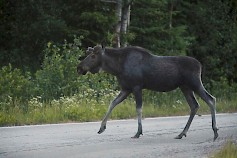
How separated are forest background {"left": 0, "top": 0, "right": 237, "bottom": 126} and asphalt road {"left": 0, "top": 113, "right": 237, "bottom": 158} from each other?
1.99 meters

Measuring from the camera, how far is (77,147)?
29.7 feet

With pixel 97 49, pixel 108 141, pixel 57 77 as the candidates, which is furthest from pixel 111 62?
pixel 57 77

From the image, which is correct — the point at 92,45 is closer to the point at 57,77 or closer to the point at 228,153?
the point at 57,77

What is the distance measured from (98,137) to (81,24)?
17.0 meters

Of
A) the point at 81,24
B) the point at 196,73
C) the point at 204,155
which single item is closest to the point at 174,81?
the point at 196,73

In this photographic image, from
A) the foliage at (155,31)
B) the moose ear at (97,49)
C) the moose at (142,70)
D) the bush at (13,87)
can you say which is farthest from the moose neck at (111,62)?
the foliage at (155,31)

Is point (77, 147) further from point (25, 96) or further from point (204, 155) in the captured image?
point (25, 96)

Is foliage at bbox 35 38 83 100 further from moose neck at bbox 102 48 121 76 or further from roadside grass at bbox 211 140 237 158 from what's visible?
roadside grass at bbox 211 140 237 158

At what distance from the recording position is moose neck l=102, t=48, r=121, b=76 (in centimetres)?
1114

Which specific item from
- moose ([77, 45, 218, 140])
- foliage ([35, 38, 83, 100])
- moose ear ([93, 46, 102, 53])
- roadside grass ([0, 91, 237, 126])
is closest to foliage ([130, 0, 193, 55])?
roadside grass ([0, 91, 237, 126])

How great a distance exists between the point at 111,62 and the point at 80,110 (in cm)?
383

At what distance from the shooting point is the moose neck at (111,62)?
11.1 meters

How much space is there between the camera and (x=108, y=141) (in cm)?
997

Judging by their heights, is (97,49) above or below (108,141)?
above
